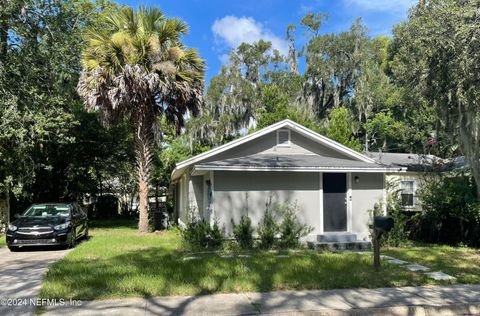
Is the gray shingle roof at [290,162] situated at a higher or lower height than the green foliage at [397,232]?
higher

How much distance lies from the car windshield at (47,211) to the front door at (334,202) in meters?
8.38

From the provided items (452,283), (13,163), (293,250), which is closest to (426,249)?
(293,250)

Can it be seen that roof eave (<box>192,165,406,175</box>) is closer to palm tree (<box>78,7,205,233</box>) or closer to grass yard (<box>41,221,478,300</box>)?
grass yard (<box>41,221,478,300</box>)

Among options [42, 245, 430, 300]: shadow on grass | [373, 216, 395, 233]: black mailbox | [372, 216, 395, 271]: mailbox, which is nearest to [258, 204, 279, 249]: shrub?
[42, 245, 430, 300]: shadow on grass

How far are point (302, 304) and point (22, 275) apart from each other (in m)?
5.78

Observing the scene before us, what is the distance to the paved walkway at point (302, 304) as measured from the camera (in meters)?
6.33

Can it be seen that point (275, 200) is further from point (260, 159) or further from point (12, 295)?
point (12, 295)

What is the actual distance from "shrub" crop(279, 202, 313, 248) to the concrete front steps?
42cm

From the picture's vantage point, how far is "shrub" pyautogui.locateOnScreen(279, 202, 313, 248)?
13.4 m

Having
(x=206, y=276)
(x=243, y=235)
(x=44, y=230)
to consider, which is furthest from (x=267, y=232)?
(x=44, y=230)

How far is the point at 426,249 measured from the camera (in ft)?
Answer: 42.6

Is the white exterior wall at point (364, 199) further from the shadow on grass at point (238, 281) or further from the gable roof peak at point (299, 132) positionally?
the shadow on grass at point (238, 281)

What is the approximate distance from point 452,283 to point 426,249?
495cm

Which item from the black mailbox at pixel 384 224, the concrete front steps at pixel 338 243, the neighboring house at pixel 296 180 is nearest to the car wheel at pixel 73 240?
the neighboring house at pixel 296 180
